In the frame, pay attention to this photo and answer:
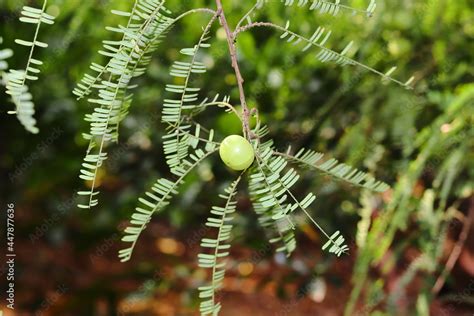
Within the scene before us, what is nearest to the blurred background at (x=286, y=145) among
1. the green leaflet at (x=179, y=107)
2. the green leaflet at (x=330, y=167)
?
the green leaflet at (x=330, y=167)

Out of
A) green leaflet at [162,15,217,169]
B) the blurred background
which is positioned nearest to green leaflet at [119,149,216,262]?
green leaflet at [162,15,217,169]

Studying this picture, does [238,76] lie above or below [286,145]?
above

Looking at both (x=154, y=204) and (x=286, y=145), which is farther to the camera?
(x=286, y=145)

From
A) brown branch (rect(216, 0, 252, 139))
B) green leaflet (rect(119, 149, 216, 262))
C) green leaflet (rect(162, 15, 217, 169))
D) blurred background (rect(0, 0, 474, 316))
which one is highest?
brown branch (rect(216, 0, 252, 139))

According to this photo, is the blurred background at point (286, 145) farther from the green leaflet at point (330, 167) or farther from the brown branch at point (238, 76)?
the brown branch at point (238, 76)

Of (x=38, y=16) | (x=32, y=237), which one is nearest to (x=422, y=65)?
(x=38, y=16)

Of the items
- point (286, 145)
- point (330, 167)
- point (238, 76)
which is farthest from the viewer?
point (286, 145)

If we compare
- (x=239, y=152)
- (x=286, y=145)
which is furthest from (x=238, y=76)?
(x=286, y=145)

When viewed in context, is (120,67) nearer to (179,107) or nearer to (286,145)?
(179,107)

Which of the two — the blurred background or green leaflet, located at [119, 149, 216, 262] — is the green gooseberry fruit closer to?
green leaflet, located at [119, 149, 216, 262]
